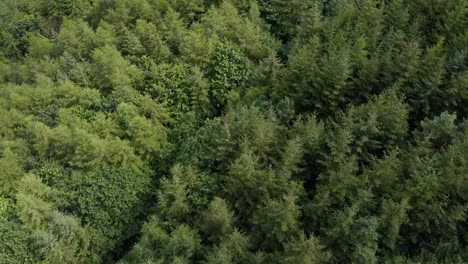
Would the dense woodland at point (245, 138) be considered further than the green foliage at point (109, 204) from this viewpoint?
No

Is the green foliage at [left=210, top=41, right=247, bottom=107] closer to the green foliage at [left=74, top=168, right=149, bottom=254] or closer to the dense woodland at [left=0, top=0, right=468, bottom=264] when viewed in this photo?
the dense woodland at [left=0, top=0, right=468, bottom=264]

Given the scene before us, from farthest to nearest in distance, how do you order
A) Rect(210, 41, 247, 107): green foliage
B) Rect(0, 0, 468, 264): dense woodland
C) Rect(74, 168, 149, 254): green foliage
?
Rect(210, 41, 247, 107): green foliage, Rect(74, 168, 149, 254): green foliage, Rect(0, 0, 468, 264): dense woodland

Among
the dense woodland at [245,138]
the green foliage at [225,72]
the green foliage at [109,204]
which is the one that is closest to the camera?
the dense woodland at [245,138]

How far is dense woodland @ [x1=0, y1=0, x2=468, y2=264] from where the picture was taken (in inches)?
866

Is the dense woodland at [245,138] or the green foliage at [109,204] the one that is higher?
the dense woodland at [245,138]

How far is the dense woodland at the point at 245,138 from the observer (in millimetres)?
21984

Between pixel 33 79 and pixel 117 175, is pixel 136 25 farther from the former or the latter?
pixel 117 175

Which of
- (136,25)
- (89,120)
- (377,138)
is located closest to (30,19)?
(136,25)

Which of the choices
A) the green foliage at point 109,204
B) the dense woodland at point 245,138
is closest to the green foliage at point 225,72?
the dense woodland at point 245,138

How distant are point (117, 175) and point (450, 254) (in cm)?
2106

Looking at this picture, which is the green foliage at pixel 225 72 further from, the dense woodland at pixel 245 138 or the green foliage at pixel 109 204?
the green foliage at pixel 109 204

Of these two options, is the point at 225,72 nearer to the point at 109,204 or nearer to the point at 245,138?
the point at 245,138

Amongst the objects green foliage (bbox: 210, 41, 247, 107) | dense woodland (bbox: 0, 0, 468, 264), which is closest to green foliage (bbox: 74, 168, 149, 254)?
dense woodland (bbox: 0, 0, 468, 264)

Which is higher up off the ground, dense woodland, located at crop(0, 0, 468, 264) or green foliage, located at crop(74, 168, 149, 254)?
dense woodland, located at crop(0, 0, 468, 264)
